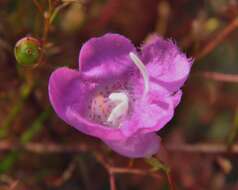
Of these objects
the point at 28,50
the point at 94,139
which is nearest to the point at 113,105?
the point at 28,50

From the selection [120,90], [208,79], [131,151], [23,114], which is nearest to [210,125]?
[208,79]

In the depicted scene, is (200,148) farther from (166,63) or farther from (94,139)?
(166,63)

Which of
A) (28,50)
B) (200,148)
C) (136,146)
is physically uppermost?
(28,50)

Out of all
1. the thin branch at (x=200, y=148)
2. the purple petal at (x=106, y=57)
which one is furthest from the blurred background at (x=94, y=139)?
the purple petal at (x=106, y=57)

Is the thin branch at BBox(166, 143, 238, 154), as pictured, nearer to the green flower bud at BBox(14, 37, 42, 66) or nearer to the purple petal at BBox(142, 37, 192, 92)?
the purple petal at BBox(142, 37, 192, 92)

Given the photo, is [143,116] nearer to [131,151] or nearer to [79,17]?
[131,151]

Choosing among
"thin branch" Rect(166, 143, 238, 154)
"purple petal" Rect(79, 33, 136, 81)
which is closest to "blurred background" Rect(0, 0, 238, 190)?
"thin branch" Rect(166, 143, 238, 154)
